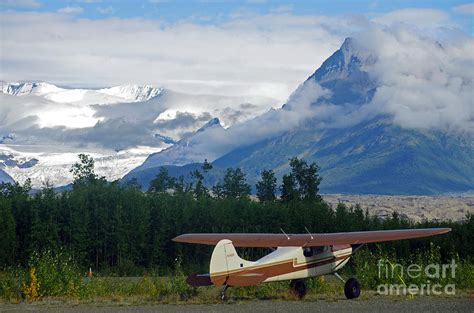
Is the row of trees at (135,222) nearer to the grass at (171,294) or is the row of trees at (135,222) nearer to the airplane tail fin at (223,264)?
the grass at (171,294)

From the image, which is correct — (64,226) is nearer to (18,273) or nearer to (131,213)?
(131,213)

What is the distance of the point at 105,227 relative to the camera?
85875 millimetres

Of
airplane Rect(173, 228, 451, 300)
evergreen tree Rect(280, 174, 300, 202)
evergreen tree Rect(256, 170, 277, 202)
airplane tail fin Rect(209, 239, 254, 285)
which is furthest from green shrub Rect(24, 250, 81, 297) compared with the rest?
evergreen tree Rect(256, 170, 277, 202)

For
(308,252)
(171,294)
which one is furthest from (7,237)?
(308,252)

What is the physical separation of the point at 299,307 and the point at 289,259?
10.8 feet

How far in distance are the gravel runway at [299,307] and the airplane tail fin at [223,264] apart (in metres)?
1.21

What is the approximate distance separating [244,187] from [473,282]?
10668 cm

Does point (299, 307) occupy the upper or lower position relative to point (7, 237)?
lower

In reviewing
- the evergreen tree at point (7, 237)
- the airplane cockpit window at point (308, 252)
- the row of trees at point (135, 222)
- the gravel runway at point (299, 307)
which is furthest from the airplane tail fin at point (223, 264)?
the evergreen tree at point (7, 237)

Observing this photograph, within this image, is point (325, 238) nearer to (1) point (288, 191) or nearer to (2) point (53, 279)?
(2) point (53, 279)

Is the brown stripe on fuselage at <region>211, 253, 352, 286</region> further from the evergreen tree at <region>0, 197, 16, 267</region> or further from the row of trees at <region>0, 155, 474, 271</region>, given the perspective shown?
the evergreen tree at <region>0, 197, 16, 267</region>

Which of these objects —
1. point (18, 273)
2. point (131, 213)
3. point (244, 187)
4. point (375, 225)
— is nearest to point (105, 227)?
point (131, 213)

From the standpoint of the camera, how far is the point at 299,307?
126 feet

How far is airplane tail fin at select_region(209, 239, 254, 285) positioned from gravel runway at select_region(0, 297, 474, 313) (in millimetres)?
1214
